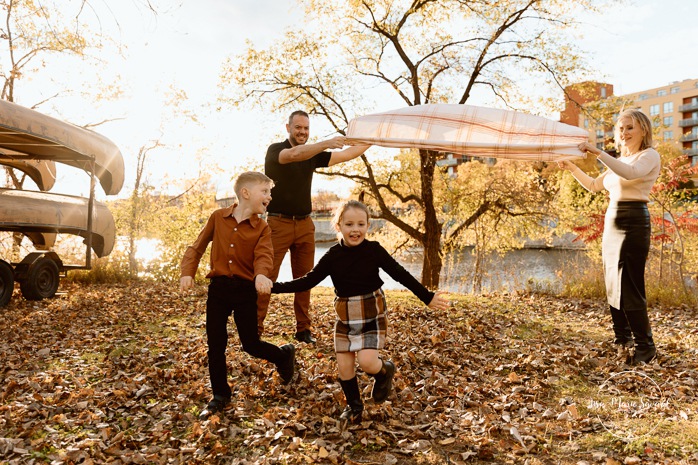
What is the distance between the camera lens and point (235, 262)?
3.84 meters

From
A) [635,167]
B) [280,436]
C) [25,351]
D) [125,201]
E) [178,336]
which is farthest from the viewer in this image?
[125,201]

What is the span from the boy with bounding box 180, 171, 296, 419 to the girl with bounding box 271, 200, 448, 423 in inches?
12.2

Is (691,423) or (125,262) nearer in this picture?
(691,423)

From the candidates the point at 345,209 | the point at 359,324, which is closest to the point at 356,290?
the point at 359,324

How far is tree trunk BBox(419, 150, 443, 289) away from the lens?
1392 centimetres

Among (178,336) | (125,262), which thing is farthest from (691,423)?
(125,262)

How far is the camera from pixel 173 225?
15992 millimetres

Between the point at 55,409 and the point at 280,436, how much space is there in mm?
2041

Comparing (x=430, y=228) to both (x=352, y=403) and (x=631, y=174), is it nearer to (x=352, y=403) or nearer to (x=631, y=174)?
(x=631, y=174)

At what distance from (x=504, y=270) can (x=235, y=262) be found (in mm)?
9896

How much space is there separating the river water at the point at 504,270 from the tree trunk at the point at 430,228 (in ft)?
2.45

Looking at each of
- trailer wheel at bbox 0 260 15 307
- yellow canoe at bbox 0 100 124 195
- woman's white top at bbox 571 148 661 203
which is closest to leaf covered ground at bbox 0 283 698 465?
woman's white top at bbox 571 148 661 203

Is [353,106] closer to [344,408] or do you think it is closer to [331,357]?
[331,357]

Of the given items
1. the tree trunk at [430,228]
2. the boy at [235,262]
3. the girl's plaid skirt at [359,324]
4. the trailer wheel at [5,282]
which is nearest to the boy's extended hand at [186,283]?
the boy at [235,262]
